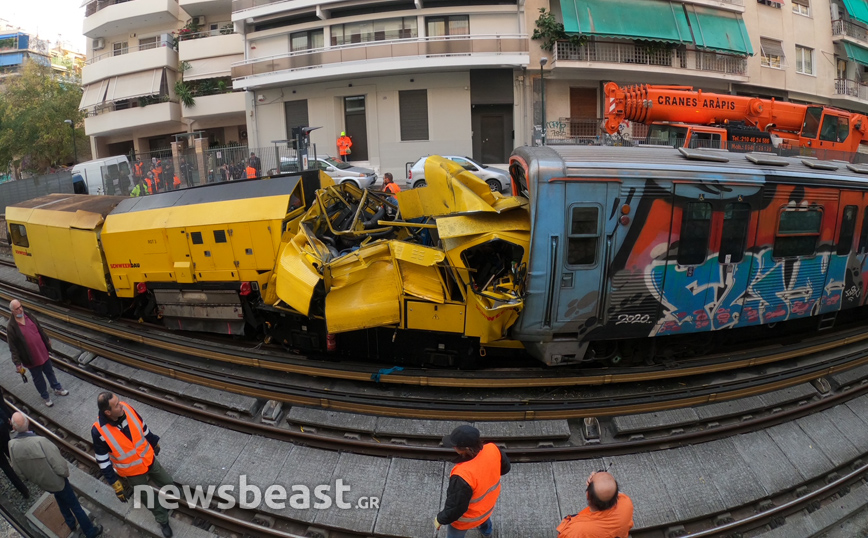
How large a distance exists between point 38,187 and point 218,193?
19.9 metres

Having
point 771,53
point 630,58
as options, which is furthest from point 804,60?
point 630,58

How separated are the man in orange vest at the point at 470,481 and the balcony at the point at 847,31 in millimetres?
38011

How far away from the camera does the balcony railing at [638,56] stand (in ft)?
74.2

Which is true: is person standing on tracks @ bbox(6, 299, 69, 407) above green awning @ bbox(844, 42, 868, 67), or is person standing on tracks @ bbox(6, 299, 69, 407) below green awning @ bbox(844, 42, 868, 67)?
below

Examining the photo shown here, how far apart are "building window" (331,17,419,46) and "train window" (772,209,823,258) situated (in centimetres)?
2016

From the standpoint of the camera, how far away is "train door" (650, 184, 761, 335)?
6199 millimetres

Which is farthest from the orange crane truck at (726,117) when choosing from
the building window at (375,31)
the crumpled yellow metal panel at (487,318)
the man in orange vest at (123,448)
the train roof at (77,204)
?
the man in orange vest at (123,448)

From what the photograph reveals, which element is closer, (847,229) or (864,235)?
(847,229)

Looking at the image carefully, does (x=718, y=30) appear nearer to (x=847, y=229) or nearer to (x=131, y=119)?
(x=847, y=229)

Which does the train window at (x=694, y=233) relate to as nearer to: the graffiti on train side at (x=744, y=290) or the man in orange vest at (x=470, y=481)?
the graffiti on train side at (x=744, y=290)

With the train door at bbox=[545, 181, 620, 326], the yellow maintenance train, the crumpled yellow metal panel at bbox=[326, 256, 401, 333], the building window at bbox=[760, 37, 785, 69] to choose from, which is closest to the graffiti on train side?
the train door at bbox=[545, 181, 620, 326]

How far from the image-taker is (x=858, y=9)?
2772 cm

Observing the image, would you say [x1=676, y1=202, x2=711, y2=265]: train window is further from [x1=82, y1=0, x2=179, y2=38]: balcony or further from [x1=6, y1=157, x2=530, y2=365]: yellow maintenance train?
[x1=82, y1=0, x2=179, y2=38]: balcony

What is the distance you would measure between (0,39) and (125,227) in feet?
317
